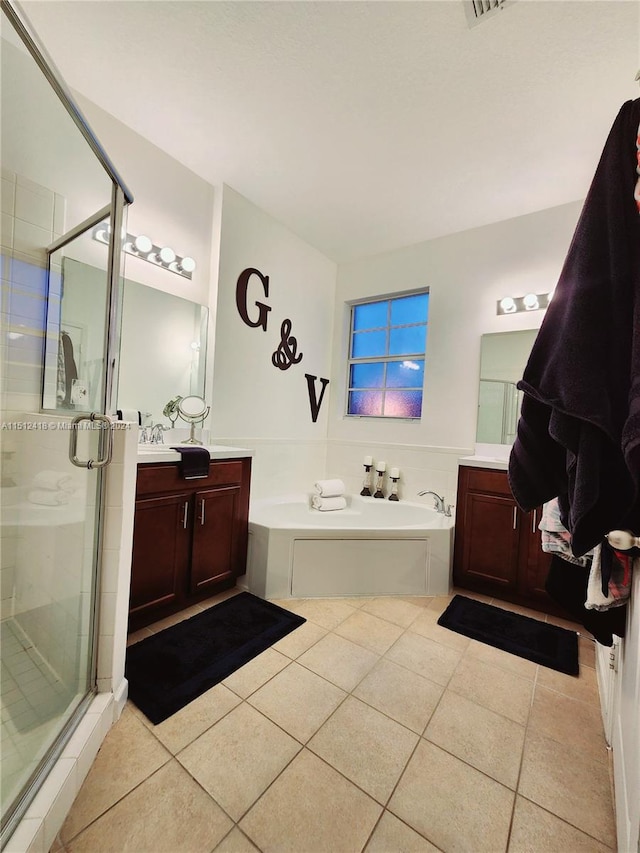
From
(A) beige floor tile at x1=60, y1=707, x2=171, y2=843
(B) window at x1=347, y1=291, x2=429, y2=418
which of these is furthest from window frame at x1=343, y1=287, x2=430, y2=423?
(A) beige floor tile at x1=60, y1=707, x2=171, y2=843

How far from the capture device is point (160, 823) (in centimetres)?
99

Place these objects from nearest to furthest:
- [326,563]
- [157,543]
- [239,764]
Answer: [239,764]
[157,543]
[326,563]

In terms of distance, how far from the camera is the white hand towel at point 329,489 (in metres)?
3.03

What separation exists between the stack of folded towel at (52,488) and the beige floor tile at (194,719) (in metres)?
0.87

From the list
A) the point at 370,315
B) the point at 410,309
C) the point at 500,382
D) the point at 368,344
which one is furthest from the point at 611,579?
the point at 370,315

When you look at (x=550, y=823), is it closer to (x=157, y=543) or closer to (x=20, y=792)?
(x=20, y=792)

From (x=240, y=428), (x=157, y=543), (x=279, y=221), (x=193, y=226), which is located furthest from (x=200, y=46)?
(x=157, y=543)

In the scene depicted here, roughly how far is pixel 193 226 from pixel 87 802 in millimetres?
2970

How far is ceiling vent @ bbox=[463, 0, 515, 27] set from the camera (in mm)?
1365

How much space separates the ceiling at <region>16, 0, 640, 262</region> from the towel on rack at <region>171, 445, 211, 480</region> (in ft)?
5.52

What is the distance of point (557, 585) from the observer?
1.20 meters

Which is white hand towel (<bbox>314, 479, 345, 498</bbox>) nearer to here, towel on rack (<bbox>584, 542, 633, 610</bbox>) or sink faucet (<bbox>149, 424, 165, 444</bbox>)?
sink faucet (<bbox>149, 424, 165, 444</bbox>)

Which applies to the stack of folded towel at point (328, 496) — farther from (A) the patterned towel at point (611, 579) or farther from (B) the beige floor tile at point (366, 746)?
(A) the patterned towel at point (611, 579)

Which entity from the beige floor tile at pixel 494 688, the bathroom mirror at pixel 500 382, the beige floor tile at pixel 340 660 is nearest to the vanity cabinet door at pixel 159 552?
the beige floor tile at pixel 340 660
